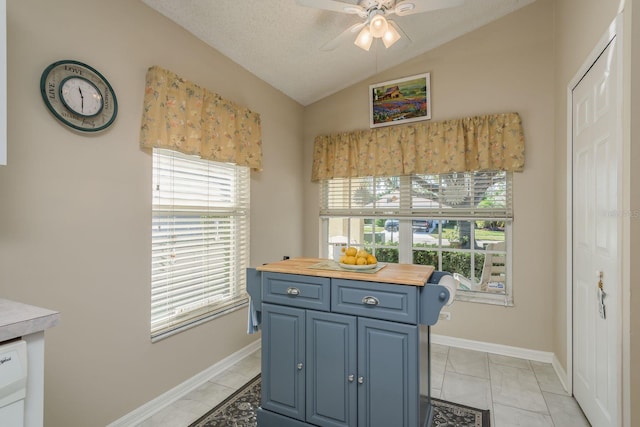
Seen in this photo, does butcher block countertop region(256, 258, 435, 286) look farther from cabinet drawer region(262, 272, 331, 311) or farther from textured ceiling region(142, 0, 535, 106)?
textured ceiling region(142, 0, 535, 106)

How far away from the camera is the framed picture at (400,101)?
3.44 metres

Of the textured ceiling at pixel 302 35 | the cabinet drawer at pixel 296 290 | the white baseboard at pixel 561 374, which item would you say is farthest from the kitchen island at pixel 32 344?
the white baseboard at pixel 561 374

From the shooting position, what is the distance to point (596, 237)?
1.99 meters

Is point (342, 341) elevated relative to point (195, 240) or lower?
lower

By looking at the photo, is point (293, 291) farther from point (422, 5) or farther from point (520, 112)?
point (520, 112)

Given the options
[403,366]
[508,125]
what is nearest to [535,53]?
[508,125]

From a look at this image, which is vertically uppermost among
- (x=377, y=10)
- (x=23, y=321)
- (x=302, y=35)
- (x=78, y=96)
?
(x=302, y=35)

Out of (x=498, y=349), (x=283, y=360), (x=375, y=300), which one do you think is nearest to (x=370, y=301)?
(x=375, y=300)

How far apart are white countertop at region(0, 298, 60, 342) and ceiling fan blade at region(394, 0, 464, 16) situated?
227 centimetres

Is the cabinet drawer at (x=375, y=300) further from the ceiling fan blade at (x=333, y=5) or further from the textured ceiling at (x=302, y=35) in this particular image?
the textured ceiling at (x=302, y=35)

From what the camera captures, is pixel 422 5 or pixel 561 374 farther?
pixel 561 374

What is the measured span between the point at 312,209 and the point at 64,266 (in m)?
2.67

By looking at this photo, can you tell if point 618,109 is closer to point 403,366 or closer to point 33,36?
point 403,366

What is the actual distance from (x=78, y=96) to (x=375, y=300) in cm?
198
